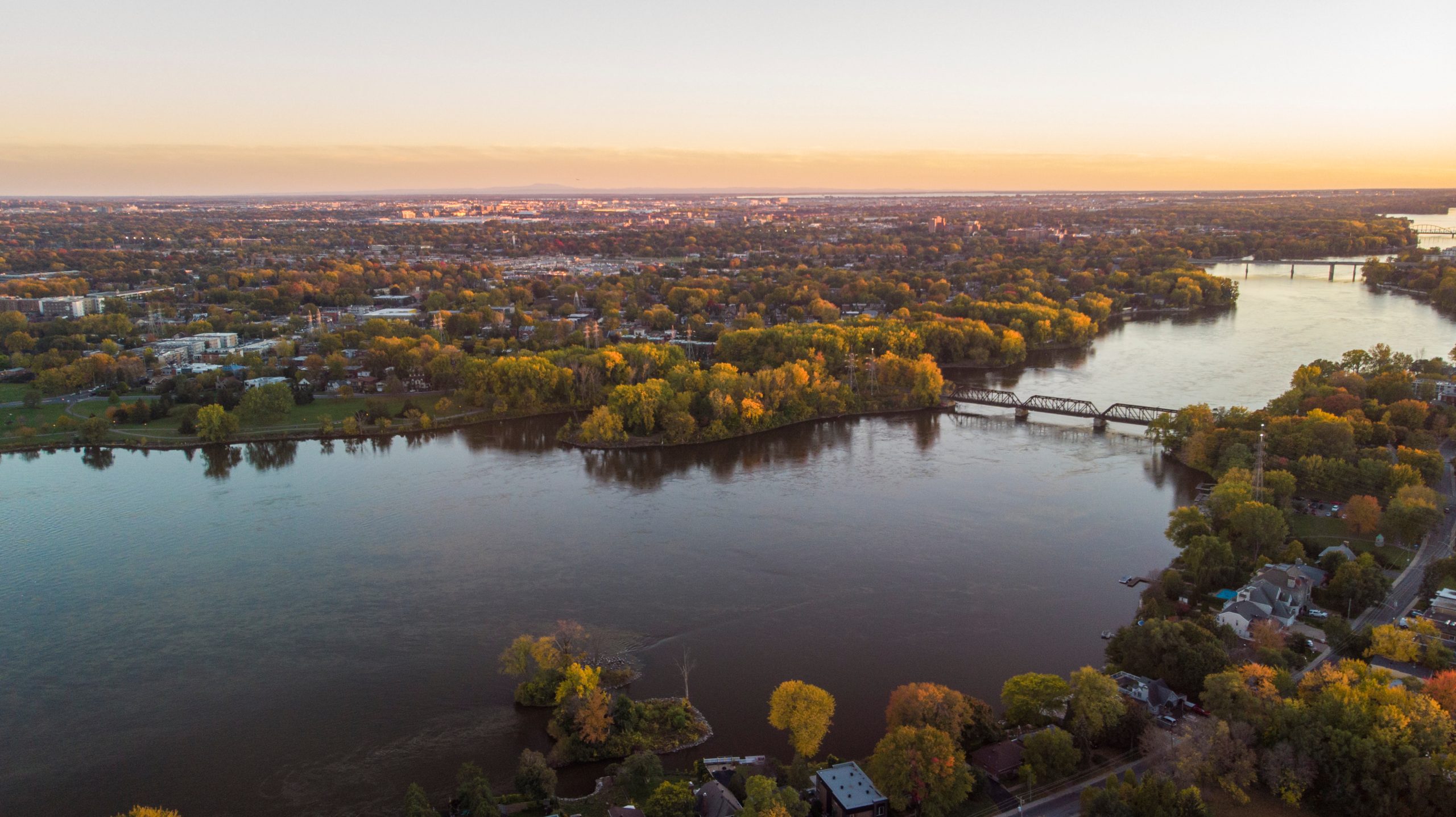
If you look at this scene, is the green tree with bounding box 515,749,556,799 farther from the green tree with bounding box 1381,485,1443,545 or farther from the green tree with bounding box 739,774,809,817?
the green tree with bounding box 1381,485,1443,545

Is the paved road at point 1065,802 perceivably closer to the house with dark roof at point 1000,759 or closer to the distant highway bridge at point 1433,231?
the house with dark roof at point 1000,759

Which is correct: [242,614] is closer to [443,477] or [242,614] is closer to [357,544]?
[357,544]

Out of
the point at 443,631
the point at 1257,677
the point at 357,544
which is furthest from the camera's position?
→ the point at 357,544

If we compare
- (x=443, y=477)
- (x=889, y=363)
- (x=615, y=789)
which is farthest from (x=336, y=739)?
(x=889, y=363)

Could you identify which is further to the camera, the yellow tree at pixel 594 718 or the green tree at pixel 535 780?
the yellow tree at pixel 594 718

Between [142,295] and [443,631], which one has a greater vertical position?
[142,295]

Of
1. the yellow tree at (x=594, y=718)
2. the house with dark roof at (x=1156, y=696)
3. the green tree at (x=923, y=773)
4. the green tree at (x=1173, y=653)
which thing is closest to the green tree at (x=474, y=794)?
the yellow tree at (x=594, y=718)

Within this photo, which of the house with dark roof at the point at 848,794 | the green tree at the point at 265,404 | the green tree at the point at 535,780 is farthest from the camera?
the green tree at the point at 265,404

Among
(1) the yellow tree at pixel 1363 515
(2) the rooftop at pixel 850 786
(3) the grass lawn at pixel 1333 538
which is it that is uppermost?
(1) the yellow tree at pixel 1363 515

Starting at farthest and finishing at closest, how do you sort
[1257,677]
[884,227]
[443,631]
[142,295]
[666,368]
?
[884,227] < [142,295] < [666,368] < [443,631] < [1257,677]
